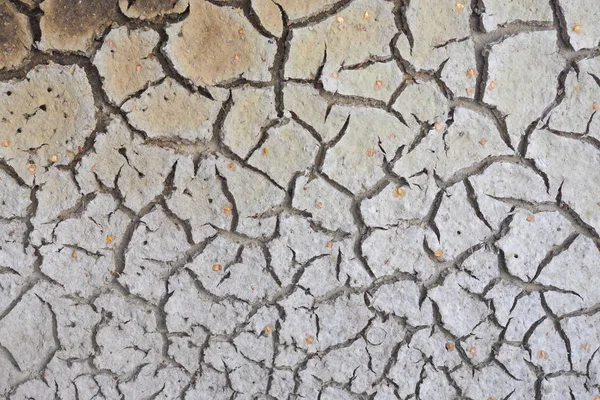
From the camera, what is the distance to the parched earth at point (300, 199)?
1.88m

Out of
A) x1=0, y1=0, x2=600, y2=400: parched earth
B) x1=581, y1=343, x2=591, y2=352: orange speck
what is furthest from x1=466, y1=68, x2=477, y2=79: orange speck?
x1=581, y1=343, x2=591, y2=352: orange speck

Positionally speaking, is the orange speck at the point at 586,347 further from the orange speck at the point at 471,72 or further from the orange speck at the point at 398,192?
the orange speck at the point at 471,72

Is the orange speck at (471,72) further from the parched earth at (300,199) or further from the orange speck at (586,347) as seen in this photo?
the orange speck at (586,347)

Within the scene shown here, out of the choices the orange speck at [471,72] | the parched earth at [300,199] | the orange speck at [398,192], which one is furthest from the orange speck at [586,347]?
the orange speck at [471,72]

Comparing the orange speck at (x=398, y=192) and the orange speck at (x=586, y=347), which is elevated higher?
the orange speck at (x=398, y=192)

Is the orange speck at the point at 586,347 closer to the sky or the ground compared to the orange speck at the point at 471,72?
closer to the ground

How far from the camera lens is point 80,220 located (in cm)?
192

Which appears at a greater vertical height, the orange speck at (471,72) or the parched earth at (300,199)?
the orange speck at (471,72)

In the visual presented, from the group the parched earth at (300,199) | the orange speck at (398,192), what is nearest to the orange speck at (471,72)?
the parched earth at (300,199)

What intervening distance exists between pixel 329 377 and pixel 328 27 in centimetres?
104

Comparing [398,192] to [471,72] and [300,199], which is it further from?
[471,72]

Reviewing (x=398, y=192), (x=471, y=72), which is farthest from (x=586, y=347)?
(x=471, y=72)

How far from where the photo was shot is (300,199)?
1913 millimetres

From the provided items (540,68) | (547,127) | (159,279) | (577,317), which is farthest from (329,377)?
(540,68)
